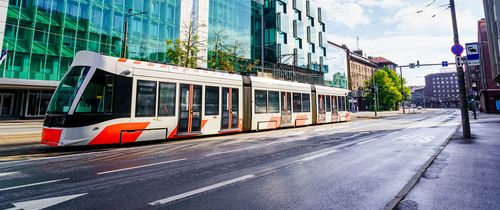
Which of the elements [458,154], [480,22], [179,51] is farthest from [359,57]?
[458,154]

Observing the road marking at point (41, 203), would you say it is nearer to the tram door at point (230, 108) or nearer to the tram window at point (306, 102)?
the tram door at point (230, 108)

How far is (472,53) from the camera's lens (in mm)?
11492

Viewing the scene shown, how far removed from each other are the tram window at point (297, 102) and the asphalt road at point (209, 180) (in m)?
9.09

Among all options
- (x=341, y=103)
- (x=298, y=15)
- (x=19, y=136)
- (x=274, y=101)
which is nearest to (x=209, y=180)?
(x=274, y=101)

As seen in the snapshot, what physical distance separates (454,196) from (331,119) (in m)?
17.2

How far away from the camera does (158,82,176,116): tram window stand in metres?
9.66

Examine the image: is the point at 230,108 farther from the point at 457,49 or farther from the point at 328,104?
the point at 457,49

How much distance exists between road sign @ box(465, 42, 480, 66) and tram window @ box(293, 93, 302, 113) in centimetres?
887

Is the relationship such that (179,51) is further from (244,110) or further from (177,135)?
(177,135)

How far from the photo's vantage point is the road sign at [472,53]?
1134 centimetres

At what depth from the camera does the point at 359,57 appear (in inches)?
2901

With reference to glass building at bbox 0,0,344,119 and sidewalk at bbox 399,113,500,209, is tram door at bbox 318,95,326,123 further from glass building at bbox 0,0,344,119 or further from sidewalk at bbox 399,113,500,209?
sidewalk at bbox 399,113,500,209

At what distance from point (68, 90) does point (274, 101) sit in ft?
33.3

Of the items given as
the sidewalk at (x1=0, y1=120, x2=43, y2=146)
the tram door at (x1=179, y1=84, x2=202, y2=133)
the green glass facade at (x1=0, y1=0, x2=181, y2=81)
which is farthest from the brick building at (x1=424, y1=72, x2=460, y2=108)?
the sidewalk at (x1=0, y1=120, x2=43, y2=146)
